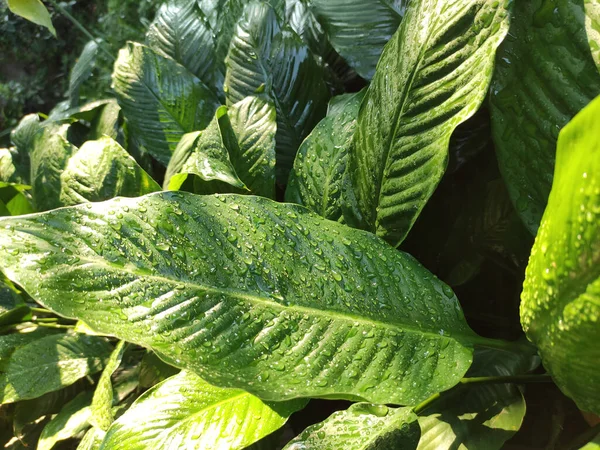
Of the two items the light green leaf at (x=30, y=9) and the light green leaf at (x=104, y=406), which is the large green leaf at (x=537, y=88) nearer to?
the light green leaf at (x=104, y=406)

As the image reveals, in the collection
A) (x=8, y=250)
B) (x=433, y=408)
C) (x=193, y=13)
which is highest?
(x=193, y=13)

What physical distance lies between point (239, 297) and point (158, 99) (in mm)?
674

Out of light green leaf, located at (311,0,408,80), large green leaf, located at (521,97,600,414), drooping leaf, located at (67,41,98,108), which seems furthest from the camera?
drooping leaf, located at (67,41,98,108)

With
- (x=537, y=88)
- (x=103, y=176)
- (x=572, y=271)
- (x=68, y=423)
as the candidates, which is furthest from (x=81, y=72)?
(x=572, y=271)

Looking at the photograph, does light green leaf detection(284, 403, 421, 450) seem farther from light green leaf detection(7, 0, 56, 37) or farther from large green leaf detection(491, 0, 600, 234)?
light green leaf detection(7, 0, 56, 37)

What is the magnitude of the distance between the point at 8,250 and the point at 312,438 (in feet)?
1.34

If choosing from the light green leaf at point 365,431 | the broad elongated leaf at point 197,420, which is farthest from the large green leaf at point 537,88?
the broad elongated leaf at point 197,420

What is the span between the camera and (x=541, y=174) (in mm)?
606

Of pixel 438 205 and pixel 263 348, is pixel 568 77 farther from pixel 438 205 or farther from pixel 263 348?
pixel 263 348

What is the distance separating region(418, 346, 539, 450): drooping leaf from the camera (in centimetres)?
63

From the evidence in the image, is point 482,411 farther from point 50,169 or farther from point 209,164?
point 50,169

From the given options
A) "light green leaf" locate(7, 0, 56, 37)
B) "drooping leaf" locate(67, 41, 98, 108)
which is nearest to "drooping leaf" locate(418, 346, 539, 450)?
"light green leaf" locate(7, 0, 56, 37)

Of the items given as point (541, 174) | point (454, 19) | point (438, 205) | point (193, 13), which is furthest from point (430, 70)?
point (193, 13)

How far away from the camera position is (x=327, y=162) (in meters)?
0.80
